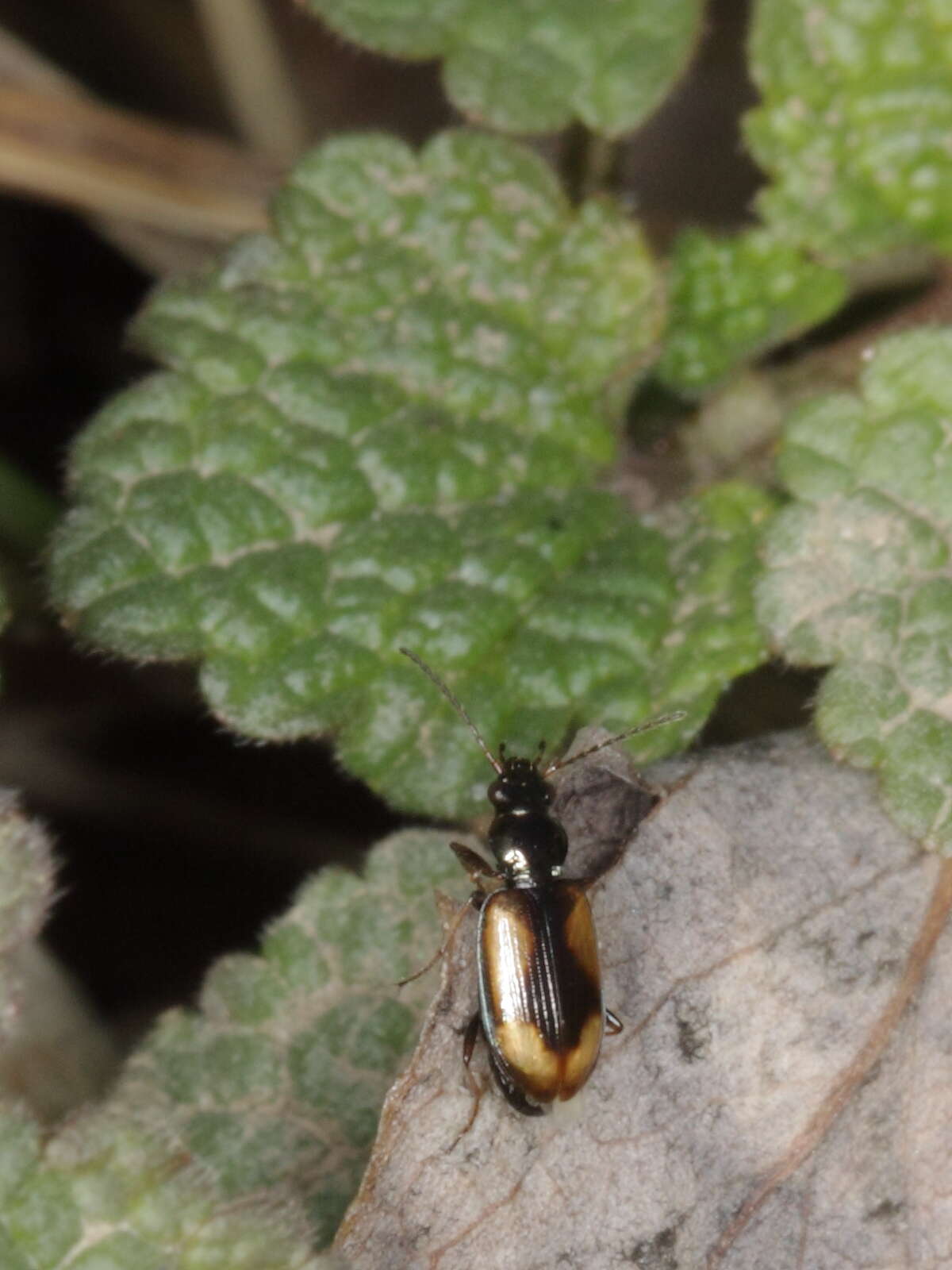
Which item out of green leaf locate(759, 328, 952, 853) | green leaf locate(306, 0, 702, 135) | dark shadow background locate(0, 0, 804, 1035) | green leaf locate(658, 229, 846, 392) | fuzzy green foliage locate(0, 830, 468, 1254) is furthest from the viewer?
dark shadow background locate(0, 0, 804, 1035)

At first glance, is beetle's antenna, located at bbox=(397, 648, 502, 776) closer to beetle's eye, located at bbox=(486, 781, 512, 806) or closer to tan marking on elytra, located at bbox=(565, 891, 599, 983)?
beetle's eye, located at bbox=(486, 781, 512, 806)

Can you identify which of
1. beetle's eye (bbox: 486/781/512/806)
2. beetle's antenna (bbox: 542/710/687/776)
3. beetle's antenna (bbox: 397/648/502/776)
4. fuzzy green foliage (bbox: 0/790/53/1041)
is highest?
fuzzy green foliage (bbox: 0/790/53/1041)

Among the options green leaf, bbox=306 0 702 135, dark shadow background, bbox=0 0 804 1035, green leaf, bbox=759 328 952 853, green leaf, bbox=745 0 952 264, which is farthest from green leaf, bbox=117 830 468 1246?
green leaf, bbox=745 0 952 264

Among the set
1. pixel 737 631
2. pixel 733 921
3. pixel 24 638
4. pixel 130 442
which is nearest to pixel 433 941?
pixel 733 921

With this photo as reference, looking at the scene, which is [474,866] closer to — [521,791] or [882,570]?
[521,791]

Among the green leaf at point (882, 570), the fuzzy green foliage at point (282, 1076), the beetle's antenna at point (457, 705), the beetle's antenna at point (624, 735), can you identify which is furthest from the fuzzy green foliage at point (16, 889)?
the green leaf at point (882, 570)

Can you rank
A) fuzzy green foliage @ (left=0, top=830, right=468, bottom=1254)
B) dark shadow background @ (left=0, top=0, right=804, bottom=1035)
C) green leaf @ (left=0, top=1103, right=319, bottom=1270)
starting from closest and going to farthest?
green leaf @ (left=0, top=1103, right=319, bottom=1270)
fuzzy green foliage @ (left=0, top=830, right=468, bottom=1254)
dark shadow background @ (left=0, top=0, right=804, bottom=1035)

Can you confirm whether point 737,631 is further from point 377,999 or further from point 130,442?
point 130,442
